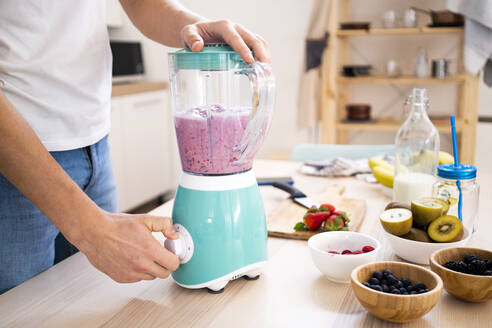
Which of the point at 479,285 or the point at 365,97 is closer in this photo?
the point at 479,285

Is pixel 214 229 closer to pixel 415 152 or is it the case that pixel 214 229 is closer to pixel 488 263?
pixel 488 263

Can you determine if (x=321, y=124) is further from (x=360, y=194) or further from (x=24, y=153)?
(x=24, y=153)

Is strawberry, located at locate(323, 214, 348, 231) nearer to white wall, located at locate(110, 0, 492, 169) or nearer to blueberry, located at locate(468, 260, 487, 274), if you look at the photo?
blueberry, located at locate(468, 260, 487, 274)

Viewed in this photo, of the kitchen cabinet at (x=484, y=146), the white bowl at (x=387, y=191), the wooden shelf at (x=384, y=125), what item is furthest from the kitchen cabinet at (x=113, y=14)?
the white bowl at (x=387, y=191)

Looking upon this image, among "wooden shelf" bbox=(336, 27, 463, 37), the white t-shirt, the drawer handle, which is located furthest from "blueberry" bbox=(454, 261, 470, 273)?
the drawer handle

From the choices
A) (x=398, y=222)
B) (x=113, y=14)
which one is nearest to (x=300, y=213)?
(x=398, y=222)

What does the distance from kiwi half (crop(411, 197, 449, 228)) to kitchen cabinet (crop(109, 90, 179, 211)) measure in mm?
2408

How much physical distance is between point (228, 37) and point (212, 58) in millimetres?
44

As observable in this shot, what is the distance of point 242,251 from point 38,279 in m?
0.35

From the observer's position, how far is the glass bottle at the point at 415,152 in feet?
3.92

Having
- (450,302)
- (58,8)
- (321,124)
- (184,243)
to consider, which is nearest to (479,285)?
(450,302)

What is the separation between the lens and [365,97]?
3.45 metres

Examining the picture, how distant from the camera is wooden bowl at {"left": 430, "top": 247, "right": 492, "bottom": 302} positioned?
2.27 ft

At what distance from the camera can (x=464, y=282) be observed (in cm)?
70
